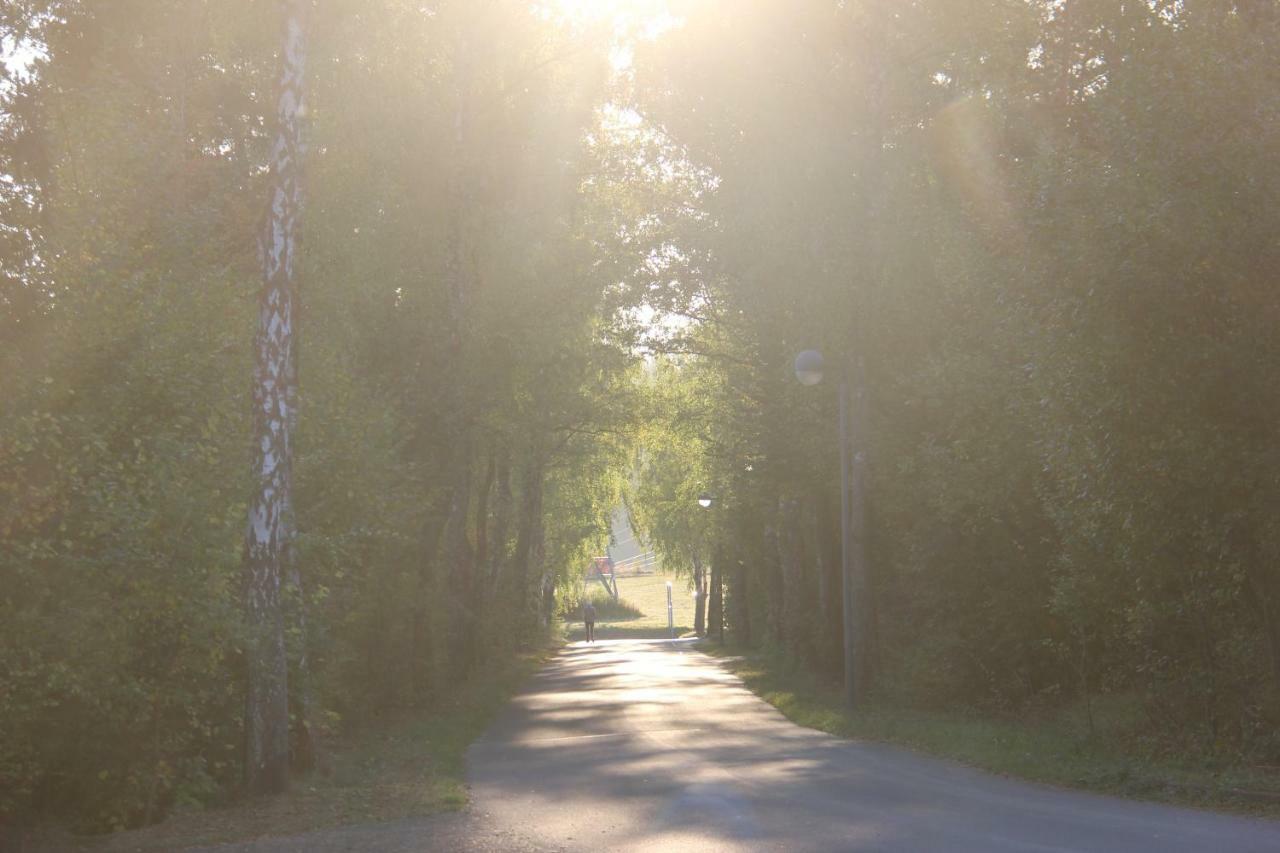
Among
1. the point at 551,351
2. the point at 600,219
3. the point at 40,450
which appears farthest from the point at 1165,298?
the point at 600,219

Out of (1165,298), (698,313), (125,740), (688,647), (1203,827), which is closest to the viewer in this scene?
(1203,827)

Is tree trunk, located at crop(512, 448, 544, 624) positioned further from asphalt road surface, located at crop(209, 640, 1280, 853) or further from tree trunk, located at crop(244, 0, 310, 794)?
tree trunk, located at crop(244, 0, 310, 794)

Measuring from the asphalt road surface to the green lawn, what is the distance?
65027 millimetres

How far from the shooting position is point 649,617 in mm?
137500

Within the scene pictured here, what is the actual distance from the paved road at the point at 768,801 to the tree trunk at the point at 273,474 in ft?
7.33

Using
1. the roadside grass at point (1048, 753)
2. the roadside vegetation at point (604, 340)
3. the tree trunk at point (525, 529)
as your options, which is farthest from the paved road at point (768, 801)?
the tree trunk at point (525, 529)

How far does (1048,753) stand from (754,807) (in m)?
5.16

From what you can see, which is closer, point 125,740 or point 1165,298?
point 125,740

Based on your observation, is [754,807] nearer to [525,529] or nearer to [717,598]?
[525,529]

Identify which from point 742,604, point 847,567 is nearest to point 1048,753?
point 847,567

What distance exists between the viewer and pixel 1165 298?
541 inches

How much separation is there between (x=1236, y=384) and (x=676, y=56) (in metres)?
18.3

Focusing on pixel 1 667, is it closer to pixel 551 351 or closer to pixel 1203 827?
pixel 1203 827

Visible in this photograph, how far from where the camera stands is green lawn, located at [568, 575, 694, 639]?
317ft
